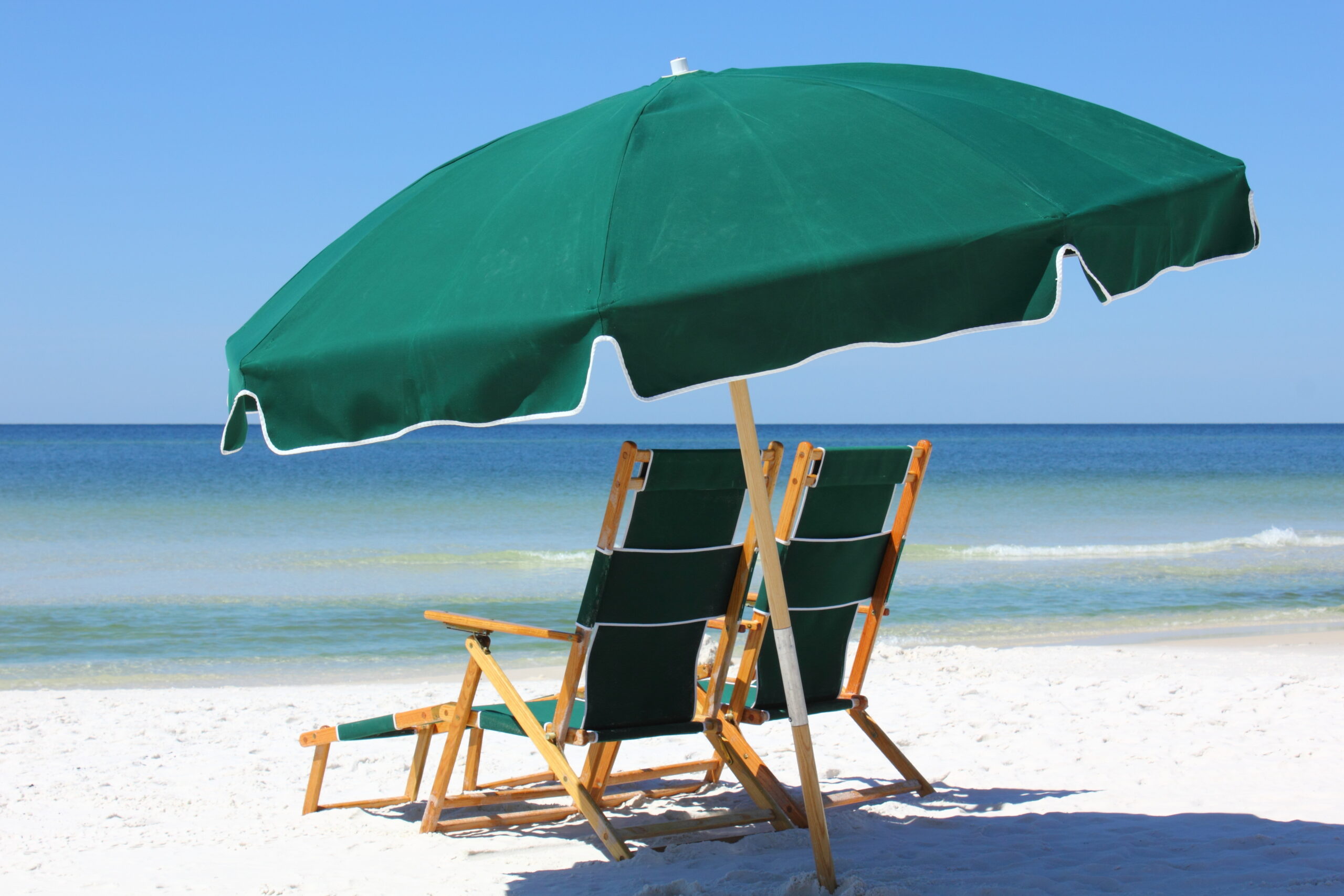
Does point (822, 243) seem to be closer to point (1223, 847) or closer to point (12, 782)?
point (1223, 847)

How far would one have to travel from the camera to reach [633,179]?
210 cm

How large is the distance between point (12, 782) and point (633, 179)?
4105 millimetres

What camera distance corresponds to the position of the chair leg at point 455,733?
3631mm

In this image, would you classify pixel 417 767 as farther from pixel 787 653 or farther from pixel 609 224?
pixel 609 224

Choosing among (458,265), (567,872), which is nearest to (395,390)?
(458,265)

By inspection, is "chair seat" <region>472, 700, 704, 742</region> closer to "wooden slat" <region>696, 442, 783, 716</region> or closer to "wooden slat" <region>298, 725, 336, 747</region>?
"wooden slat" <region>696, 442, 783, 716</region>

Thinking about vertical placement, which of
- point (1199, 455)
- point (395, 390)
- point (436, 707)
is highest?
point (395, 390)

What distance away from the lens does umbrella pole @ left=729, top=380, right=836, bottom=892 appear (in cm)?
294

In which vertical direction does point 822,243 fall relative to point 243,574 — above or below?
above

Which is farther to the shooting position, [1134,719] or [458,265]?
[1134,719]

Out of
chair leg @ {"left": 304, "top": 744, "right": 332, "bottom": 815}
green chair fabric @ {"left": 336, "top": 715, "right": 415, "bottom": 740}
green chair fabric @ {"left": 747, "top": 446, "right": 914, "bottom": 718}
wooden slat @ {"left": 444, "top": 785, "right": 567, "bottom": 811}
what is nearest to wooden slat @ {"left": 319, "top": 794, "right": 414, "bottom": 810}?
chair leg @ {"left": 304, "top": 744, "right": 332, "bottom": 815}

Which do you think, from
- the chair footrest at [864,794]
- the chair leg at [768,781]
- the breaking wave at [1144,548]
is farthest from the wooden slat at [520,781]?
the breaking wave at [1144,548]

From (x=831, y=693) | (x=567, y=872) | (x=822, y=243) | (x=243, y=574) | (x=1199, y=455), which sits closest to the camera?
(x=822, y=243)

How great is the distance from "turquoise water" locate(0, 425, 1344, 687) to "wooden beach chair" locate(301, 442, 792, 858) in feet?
14.4
